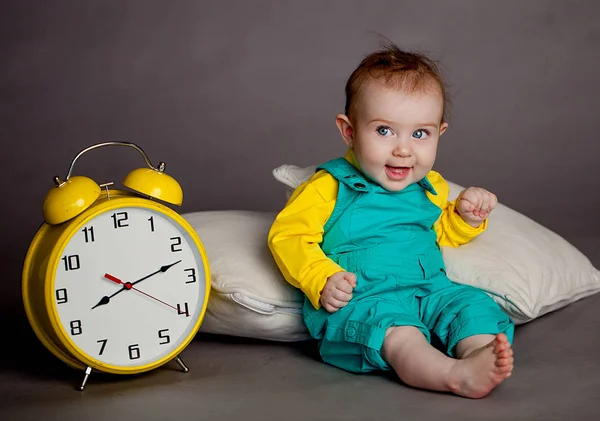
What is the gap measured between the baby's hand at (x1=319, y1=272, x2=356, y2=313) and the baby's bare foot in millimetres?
429

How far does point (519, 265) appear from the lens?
12.3 ft

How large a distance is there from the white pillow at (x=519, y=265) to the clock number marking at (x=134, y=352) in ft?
3.26

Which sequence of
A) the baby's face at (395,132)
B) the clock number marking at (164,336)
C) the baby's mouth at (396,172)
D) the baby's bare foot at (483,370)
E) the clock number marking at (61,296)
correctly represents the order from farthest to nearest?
the baby's mouth at (396,172), the baby's face at (395,132), the clock number marking at (164,336), the clock number marking at (61,296), the baby's bare foot at (483,370)

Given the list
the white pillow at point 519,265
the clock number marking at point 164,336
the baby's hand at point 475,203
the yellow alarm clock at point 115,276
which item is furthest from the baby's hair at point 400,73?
the clock number marking at point 164,336

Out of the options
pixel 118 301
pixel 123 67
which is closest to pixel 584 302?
pixel 118 301

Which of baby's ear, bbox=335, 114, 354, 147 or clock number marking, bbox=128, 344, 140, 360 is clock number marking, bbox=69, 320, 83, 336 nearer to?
clock number marking, bbox=128, 344, 140, 360

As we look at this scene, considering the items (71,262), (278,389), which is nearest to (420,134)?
(278,389)

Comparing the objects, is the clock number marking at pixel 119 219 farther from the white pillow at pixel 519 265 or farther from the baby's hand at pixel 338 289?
the white pillow at pixel 519 265

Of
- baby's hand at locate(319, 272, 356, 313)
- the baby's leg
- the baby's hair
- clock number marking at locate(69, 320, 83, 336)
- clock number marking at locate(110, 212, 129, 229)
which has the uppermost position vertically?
the baby's hair

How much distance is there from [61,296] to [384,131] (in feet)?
3.74

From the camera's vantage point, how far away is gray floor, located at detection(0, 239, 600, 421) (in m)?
2.96

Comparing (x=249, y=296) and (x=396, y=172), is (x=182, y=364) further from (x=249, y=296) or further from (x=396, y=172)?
(x=396, y=172)

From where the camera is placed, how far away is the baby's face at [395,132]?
340 cm

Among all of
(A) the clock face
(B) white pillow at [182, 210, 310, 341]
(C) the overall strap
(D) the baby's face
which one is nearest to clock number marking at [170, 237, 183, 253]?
(A) the clock face
